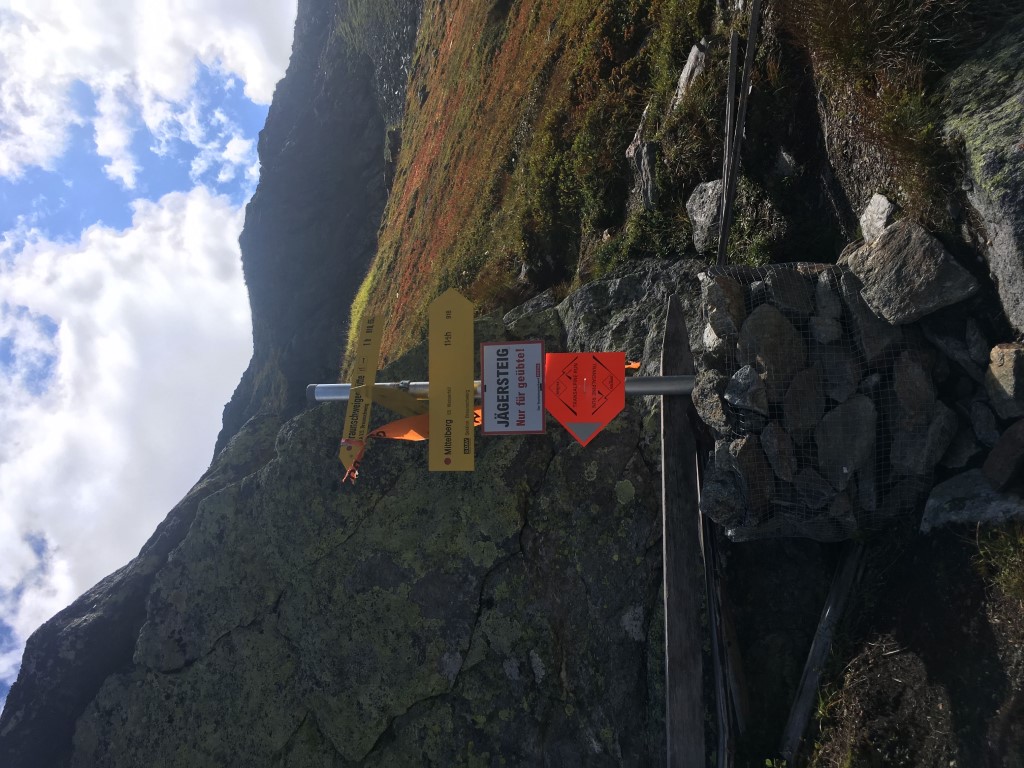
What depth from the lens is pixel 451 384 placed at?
594 cm

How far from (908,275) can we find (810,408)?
120cm

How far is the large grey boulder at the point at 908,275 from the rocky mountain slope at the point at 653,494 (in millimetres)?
24

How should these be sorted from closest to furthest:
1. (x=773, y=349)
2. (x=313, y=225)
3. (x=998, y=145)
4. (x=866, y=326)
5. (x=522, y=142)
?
(x=998, y=145), (x=866, y=326), (x=773, y=349), (x=522, y=142), (x=313, y=225)

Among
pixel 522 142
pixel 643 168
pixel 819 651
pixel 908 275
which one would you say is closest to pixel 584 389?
pixel 908 275

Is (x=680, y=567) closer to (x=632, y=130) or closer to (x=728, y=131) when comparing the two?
(x=728, y=131)

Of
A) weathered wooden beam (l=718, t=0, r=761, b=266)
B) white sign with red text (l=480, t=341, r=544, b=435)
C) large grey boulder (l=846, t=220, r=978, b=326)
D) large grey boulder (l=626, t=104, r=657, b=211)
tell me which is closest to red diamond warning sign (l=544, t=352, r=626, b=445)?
white sign with red text (l=480, t=341, r=544, b=435)

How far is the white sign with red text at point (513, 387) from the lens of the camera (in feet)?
19.3

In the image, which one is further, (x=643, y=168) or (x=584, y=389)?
(x=643, y=168)

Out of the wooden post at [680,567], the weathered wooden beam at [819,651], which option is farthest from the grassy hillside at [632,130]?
the weathered wooden beam at [819,651]

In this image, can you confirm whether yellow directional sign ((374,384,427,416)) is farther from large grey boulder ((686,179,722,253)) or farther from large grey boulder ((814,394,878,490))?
large grey boulder ((814,394,878,490))

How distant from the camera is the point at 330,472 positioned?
818 centimetres

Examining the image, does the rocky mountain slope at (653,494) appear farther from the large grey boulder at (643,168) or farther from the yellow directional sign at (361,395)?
the yellow directional sign at (361,395)

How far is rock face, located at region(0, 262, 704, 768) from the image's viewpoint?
6.72 meters

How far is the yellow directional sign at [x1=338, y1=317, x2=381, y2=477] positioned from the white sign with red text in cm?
125
